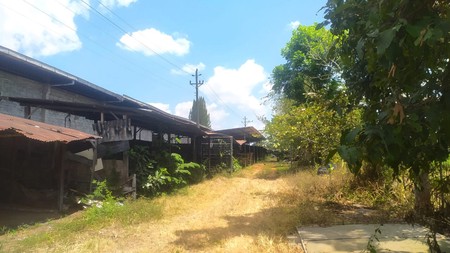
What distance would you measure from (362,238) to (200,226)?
306cm

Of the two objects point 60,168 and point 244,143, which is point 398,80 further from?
point 244,143

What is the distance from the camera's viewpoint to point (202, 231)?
674 centimetres

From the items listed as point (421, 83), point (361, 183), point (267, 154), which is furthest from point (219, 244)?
point (267, 154)

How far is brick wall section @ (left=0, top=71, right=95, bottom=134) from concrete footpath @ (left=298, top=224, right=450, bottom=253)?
7.75 m

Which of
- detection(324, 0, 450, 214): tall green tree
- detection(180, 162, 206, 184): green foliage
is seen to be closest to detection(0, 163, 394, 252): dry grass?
detection(324, 0, 450, 214): tall green tree

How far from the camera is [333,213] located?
26.0 feet

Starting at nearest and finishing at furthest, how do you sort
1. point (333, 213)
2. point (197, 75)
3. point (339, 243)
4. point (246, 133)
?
point (339, 243), point (333, 213), point (246, 133), point (197, 75)

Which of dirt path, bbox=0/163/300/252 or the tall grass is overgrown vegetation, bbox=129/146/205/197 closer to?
dirt path, bbox=0/163/300/252

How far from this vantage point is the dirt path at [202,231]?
5.52 meters

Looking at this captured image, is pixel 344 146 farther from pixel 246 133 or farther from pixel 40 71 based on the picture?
pixel 246 133

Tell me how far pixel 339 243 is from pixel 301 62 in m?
13.1

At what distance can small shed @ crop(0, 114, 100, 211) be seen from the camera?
8.53 meters

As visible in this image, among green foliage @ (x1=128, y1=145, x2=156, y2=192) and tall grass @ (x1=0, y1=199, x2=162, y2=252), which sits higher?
green foliage @ (x1=128, y1=145, x2=156, y2=192)

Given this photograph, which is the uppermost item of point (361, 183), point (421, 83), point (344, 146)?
point (421, 83)
